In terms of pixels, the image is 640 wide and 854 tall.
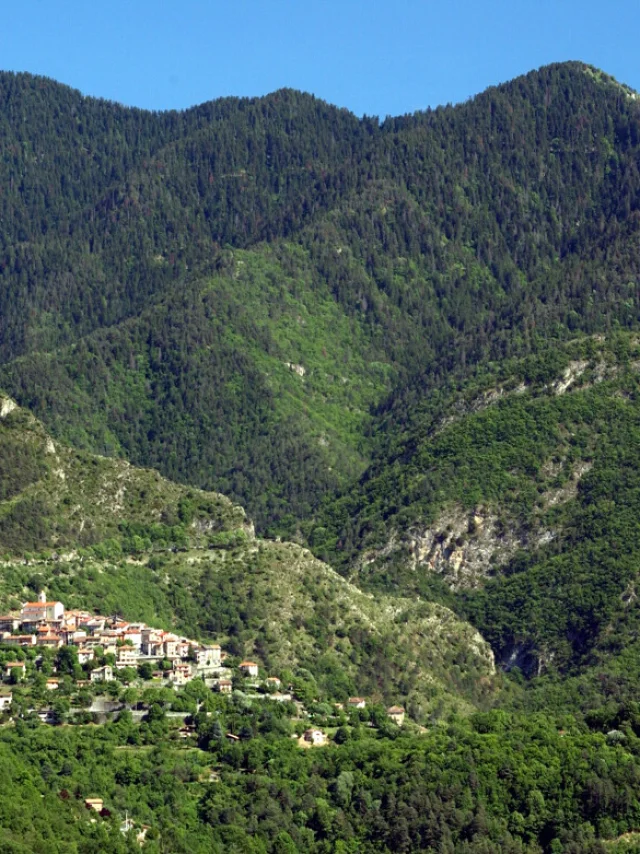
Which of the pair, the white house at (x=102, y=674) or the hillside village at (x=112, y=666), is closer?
the hillside village at (x=112, y=666)

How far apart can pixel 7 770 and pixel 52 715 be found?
1930 centimetres

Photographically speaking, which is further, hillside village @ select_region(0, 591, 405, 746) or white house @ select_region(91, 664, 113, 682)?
white house @ select_region(91, 664, 113, 682)

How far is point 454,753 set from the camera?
589ft

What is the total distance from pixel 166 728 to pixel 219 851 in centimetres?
1939

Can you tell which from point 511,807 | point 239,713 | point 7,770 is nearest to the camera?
point 7,770

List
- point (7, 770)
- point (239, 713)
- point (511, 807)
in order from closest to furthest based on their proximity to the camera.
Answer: point (7, 770) < point (511, 807) < point (239, 713)

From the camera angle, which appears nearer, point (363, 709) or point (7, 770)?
point (7, 770)

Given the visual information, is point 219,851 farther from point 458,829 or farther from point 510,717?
point 510,717

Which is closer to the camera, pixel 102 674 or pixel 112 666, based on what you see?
pixel 102 674

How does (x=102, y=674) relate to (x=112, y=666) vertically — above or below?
below

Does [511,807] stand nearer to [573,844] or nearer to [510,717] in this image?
[573,844]

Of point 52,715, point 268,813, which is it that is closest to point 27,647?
point 52,715

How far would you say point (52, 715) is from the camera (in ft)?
596

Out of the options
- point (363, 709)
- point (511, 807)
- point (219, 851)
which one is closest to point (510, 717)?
point (363, 709)
